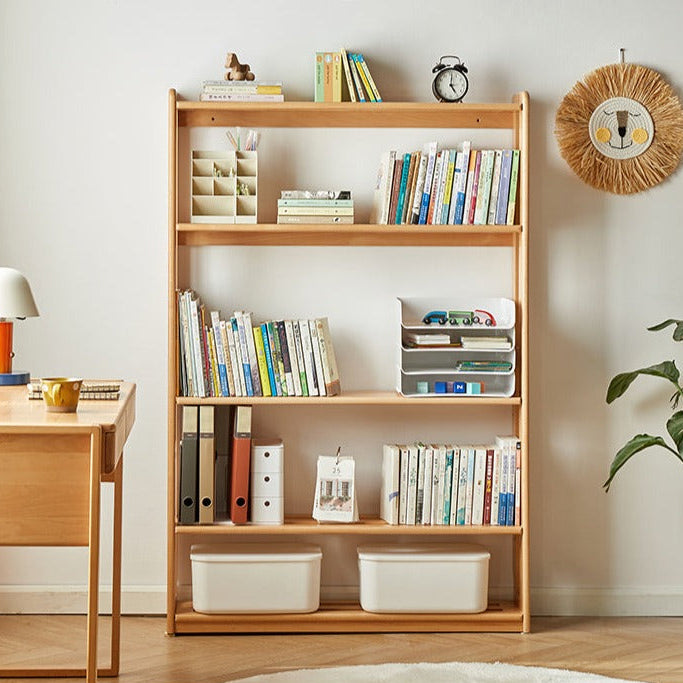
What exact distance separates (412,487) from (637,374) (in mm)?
828

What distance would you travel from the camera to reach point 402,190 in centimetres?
341

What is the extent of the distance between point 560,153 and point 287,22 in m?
1.06

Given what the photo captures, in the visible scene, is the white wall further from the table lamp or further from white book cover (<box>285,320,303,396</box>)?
the table lamp

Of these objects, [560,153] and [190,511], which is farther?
[560,153]

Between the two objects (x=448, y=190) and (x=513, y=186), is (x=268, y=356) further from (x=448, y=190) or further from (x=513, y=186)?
(x=513, y=186)

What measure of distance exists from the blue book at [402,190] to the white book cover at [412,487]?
78 cm

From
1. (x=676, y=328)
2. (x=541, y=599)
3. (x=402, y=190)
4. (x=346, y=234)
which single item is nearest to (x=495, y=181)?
(x=402, y=190)

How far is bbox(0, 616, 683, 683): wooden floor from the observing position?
3.05 metres

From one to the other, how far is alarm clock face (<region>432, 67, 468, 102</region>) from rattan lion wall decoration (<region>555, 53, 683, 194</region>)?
1.24 feet

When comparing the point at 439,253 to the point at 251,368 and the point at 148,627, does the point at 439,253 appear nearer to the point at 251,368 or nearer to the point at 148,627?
the point at 251,368

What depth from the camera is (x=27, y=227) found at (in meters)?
3.58

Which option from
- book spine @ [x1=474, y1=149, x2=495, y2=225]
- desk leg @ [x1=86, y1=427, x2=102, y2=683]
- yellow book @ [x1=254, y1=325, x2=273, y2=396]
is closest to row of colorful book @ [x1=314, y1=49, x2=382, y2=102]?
book spine @ [x1=474, y1=149, x2=495, y2=225]

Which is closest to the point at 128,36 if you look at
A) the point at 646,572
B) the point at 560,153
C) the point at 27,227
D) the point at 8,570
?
the point at 27,227

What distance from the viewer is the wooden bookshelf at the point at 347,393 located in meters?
3.35
